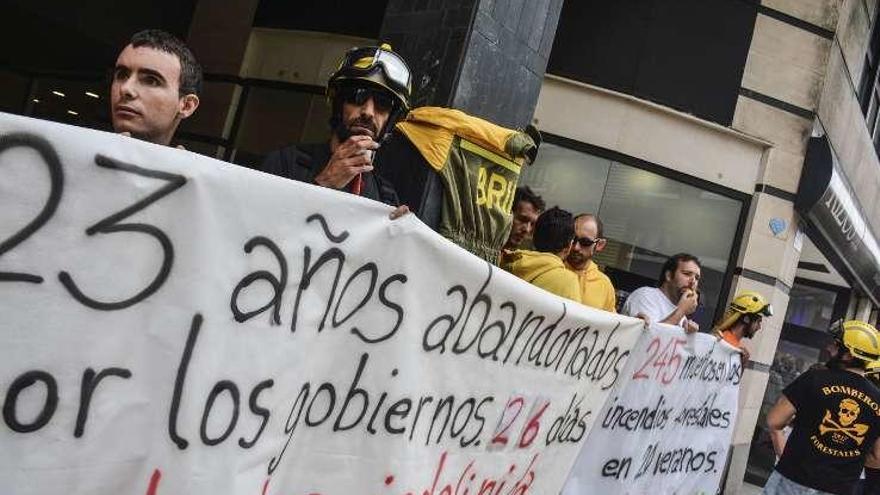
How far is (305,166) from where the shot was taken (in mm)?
2555

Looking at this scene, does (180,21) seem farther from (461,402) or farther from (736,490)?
(736,490)

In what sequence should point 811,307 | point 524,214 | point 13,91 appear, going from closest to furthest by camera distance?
point 524,214, point 13,91, point 811,307

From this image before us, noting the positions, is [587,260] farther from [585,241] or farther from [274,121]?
[274,121]

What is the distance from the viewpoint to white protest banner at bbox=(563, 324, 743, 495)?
3148mm

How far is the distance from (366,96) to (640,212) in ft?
18.1

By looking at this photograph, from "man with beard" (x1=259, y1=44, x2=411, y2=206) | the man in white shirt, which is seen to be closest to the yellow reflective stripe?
"man with beard" (x1=259, y1=44, x2=411, y2=206)

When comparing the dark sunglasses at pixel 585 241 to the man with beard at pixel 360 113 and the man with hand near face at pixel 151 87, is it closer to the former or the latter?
the man with beard at pixel 360 113

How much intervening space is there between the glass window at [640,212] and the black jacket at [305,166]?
486 cm

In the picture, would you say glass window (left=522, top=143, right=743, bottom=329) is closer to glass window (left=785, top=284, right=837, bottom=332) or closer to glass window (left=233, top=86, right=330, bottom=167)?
glass window (left=233, top=86, right=330, bottom=167)

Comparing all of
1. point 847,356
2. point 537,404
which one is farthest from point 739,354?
point 537,404

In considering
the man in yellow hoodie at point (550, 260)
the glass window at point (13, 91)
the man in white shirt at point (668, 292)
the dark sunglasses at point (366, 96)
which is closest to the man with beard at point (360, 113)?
the dark sunglasses at point (366, 96)

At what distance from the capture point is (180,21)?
8938mm

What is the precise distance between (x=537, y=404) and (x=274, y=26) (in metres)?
7.11

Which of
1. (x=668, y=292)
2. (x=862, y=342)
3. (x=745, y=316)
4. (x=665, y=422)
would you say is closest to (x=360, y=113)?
(x=665, y=422)
